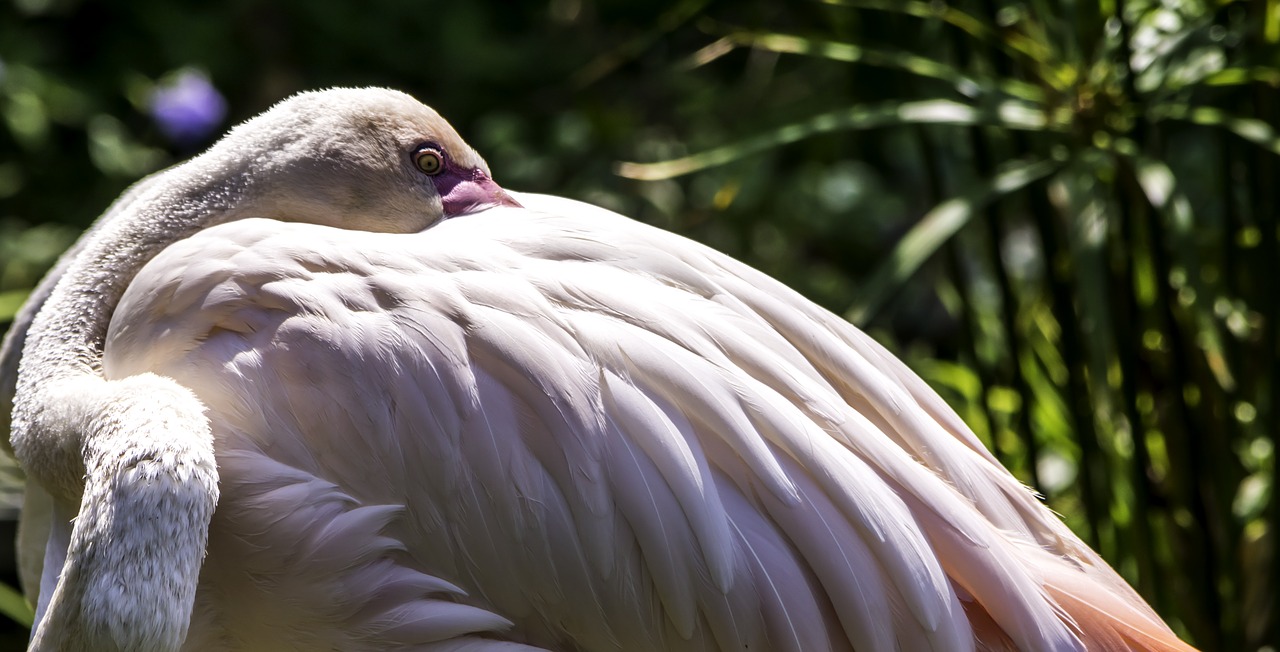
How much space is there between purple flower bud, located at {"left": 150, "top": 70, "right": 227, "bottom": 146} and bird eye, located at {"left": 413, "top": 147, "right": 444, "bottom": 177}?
7.03 ft

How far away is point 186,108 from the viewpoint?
138 inches

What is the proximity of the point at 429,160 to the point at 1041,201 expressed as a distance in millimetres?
1152

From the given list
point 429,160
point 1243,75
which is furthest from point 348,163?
point 1243,75

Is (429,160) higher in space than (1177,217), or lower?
lower

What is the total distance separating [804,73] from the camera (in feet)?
13.4

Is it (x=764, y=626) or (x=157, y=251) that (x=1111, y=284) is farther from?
(x=157, y=251)

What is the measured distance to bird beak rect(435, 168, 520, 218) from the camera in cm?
165

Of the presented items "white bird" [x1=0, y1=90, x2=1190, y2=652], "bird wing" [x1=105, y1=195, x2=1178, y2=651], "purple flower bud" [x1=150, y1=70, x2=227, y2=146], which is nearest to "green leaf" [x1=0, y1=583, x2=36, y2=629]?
"white bird" [x1=0, y1=90, x2=1190, y2=652]

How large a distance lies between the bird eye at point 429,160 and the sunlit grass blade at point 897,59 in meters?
0.77

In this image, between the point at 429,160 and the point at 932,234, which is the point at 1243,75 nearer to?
the point at 932,234

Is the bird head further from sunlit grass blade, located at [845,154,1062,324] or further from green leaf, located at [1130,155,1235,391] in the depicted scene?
green leaf, located at [1130,155,1235,391]

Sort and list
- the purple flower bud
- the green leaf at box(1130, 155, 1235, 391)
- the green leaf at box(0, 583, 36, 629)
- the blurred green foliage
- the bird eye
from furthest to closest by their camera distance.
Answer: the purple flower bud → the green leaf at box(0, 583, 36, 629) → the blurred green foliage → the green leaf at box(1130, 155, 1235, 391) → the bird eye

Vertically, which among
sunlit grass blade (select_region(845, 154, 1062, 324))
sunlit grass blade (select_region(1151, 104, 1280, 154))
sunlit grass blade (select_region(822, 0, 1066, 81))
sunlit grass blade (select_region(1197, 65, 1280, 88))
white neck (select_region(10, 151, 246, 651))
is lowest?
white neck (select_region(10, 151, 246, 651))

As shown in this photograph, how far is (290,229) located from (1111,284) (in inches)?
55.9
